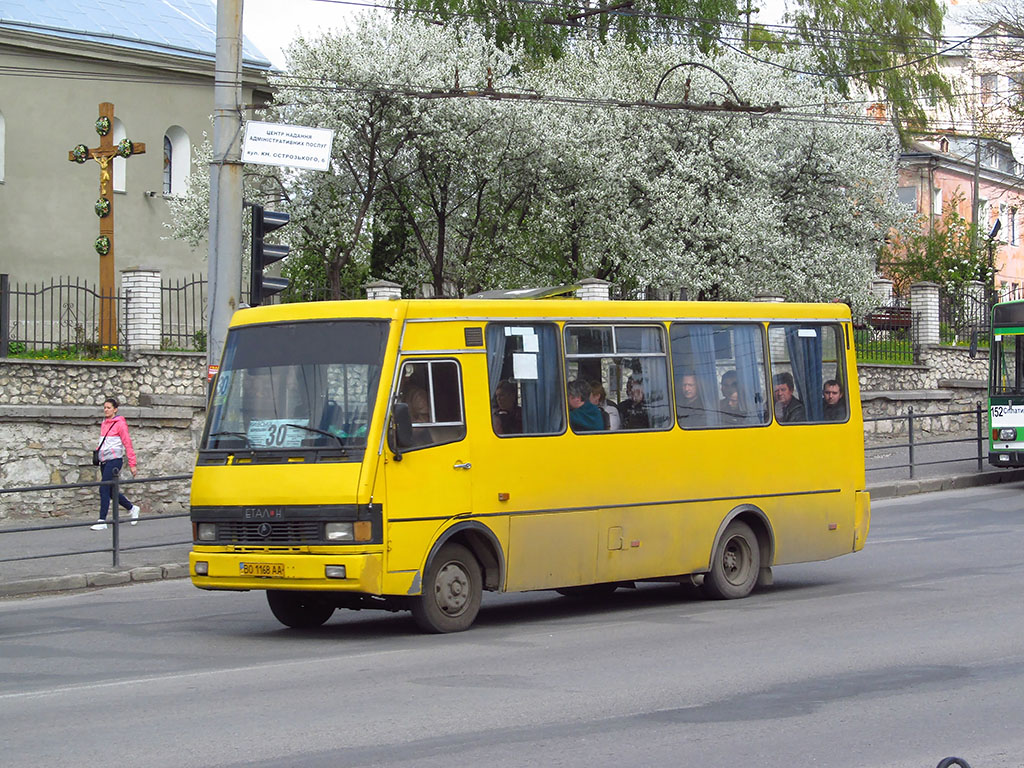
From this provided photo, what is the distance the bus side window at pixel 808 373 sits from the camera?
13.9 meters

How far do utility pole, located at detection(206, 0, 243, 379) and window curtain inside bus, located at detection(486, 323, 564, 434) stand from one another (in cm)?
552

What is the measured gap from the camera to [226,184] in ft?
54.4

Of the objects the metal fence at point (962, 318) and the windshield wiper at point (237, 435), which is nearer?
the windshield wiper at point (237, 435)

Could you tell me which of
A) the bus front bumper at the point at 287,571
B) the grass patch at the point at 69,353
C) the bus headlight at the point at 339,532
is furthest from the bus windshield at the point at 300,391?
the grass patch at the point at 69,353

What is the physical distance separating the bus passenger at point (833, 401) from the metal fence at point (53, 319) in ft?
46.0

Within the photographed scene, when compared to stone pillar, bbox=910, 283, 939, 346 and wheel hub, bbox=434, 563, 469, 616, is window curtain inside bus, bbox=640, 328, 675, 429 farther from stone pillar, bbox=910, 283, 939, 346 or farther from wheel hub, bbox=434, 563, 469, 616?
stone pillar, bbox=910, 283, 939, 346

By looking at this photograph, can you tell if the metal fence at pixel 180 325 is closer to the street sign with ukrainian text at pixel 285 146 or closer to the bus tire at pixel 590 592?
the street sign with ukrainian text at pixel 285 146

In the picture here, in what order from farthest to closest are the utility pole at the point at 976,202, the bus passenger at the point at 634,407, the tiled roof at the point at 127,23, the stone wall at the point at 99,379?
1. the utility pole at the point at 976,202
2. the tiled roof at the point at 127,23
3. the stone wall at the point at 99,379
4. the bus passenger at the point at 634,407

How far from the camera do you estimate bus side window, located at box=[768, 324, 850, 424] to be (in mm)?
13945

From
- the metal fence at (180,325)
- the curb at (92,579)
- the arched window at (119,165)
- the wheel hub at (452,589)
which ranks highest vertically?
the arched window at (119,165)

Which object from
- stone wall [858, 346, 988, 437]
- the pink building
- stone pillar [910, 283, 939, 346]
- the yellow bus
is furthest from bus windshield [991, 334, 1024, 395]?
the pink building

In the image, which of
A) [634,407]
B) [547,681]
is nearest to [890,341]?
[634,407]

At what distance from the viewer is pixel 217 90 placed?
1647cm

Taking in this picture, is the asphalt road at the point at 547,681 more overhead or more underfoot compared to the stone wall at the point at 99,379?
more underfoot
